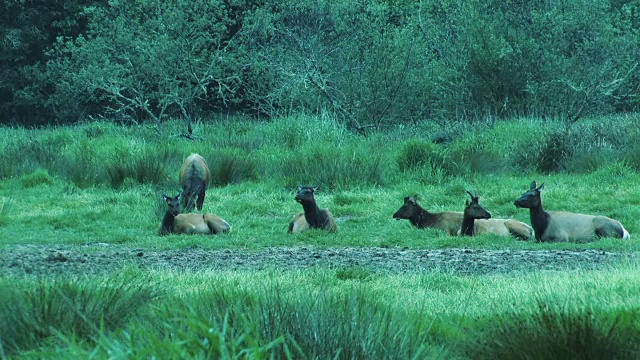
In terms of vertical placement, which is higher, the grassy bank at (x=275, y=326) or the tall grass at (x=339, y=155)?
the grassy bank at (x=275, y=326)

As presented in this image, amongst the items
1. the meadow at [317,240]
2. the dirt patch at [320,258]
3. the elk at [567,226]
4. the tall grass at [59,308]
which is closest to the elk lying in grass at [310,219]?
the meadow at [317,240]

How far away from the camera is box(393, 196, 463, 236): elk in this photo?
52.6 ft

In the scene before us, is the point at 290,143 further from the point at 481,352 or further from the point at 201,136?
the point at 481,352

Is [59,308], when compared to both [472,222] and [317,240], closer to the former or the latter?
[317,240]

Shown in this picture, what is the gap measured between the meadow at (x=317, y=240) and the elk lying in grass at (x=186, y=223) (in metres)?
0.37

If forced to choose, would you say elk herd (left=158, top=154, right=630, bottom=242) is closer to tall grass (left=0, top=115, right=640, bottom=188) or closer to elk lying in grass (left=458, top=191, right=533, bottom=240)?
elk lying in grass (left=458, top=191, right=533, bottom=240)

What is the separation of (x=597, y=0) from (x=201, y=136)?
15754 mm

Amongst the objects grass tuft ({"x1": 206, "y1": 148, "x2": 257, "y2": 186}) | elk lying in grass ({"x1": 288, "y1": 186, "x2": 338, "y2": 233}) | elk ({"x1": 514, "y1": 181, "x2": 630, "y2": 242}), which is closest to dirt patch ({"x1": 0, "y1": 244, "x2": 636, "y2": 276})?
elk ({"x1": 514, "y1": 181, "x2": 630, "y2": 242})

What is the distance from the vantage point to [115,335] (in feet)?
16.3

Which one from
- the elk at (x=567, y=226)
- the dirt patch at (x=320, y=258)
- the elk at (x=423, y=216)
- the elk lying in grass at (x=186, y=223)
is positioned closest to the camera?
the dirt patch at (x=320, y=258)

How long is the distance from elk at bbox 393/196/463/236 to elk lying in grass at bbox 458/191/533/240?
0.72 metres

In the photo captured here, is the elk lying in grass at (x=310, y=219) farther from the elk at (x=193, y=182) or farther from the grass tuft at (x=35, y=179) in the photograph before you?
the grass tuft at (x=35, y=179)

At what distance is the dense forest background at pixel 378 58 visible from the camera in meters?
32.4

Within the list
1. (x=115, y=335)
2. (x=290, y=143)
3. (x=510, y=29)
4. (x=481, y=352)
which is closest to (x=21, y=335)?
(x=115, y=335)
